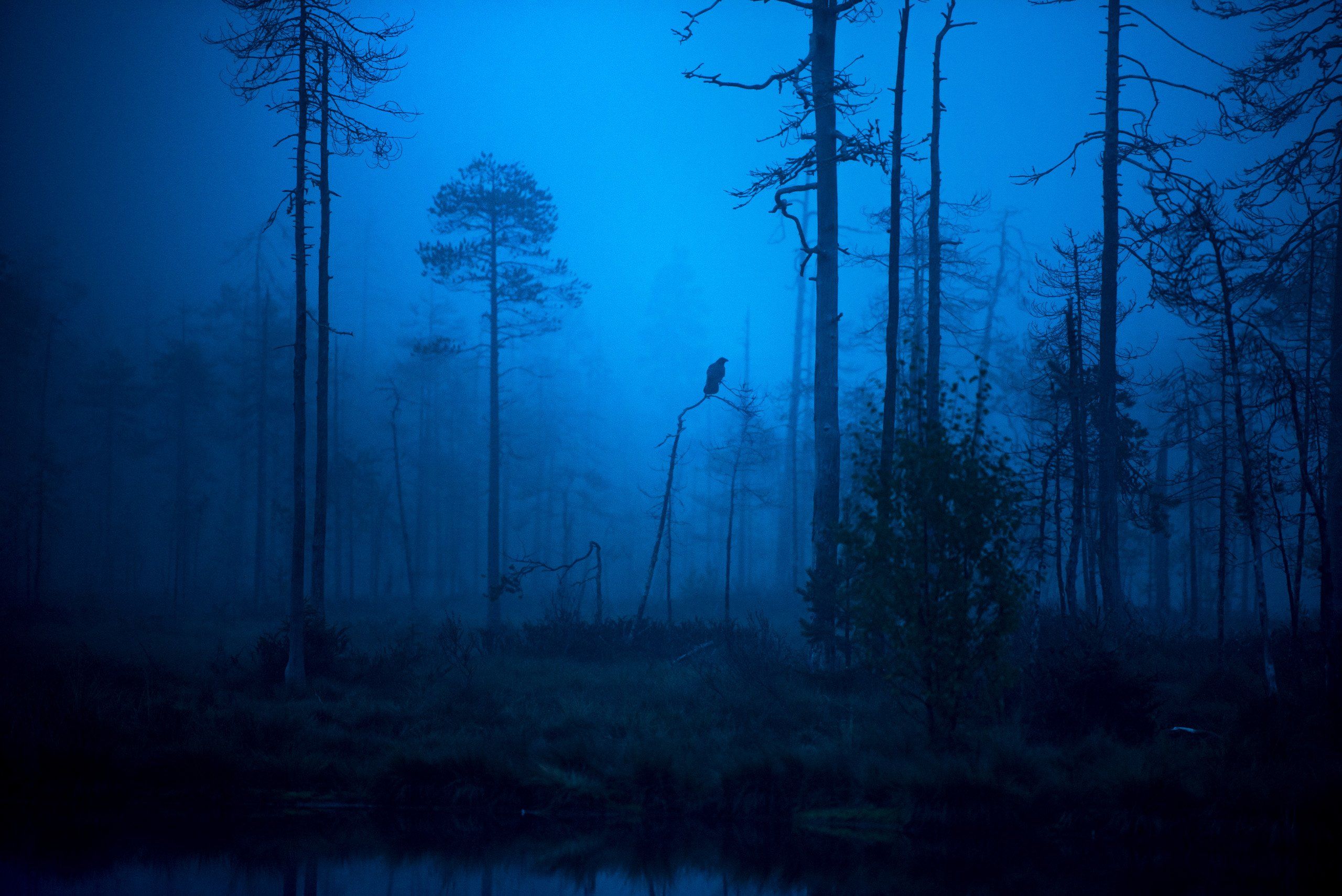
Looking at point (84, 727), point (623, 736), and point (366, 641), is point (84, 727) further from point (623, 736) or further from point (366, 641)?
point (366, 641)

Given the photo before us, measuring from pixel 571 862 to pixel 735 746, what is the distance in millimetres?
2928

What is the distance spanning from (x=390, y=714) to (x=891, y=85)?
14.3m

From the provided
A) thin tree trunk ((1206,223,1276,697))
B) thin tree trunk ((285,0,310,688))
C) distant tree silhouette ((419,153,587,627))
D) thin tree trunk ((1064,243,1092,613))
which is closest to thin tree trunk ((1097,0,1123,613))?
thin tree trunk ((1064,243,1092,613))

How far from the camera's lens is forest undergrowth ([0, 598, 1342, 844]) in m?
8.45

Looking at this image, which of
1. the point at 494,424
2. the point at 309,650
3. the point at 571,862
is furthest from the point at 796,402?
the point at 571,862

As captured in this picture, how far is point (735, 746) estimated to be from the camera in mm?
10023

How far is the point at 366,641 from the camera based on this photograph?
20203 mm

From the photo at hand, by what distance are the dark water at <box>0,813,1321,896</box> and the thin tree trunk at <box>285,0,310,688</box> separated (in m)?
4.49

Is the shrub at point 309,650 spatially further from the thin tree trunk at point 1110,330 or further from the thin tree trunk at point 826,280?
the thin tree trunk at point 1110,330

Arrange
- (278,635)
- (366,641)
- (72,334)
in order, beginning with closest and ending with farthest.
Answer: (278,635) → (366,641) → (72,334)

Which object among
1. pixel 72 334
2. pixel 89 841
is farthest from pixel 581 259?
pixel 89 841

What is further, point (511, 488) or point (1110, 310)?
point (511, 488)

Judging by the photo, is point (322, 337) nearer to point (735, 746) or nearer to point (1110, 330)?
point (735, 746)

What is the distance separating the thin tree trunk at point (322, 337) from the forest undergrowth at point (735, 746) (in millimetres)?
2733
